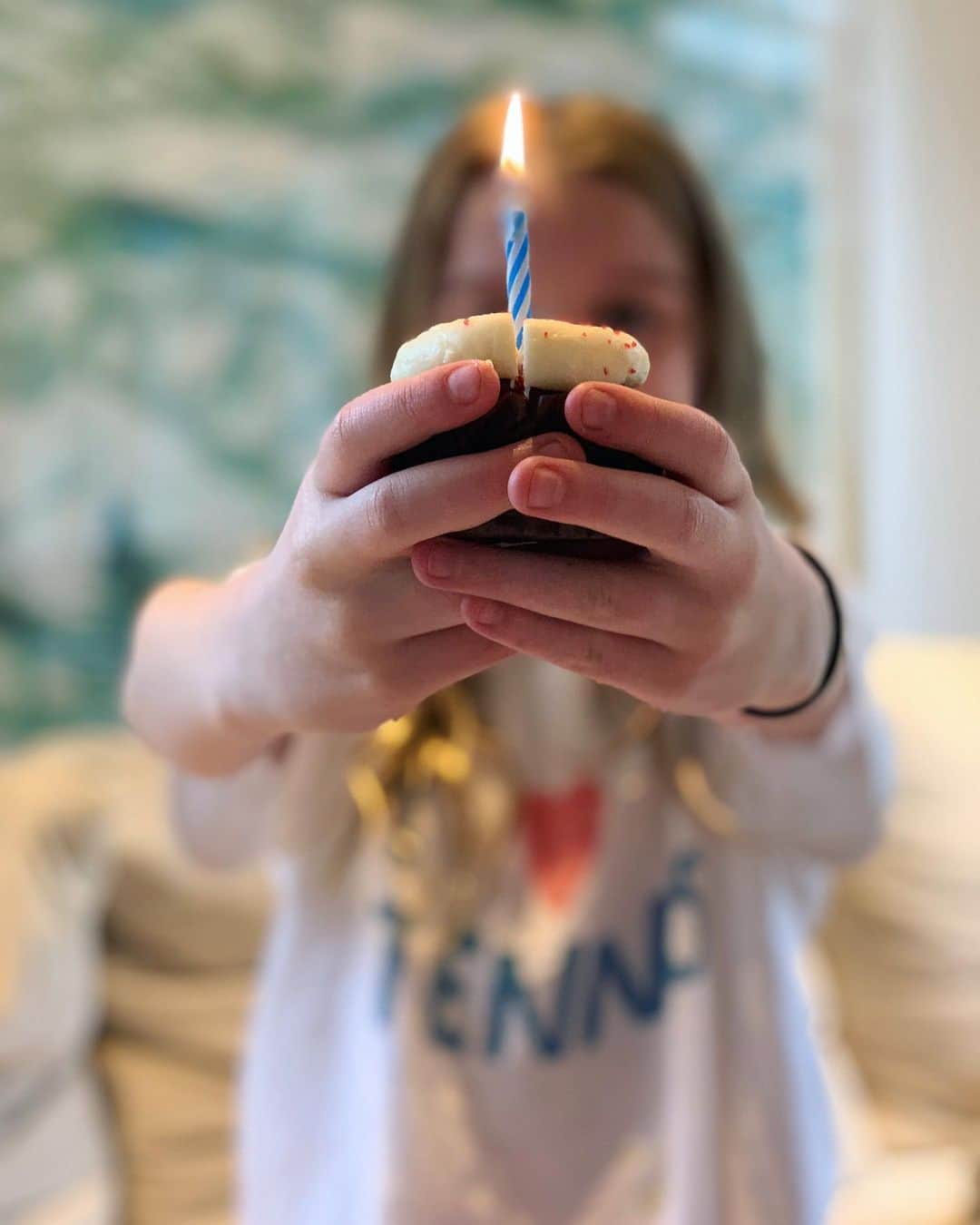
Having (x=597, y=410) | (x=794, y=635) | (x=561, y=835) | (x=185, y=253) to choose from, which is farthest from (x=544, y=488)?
(x=185, y=253)

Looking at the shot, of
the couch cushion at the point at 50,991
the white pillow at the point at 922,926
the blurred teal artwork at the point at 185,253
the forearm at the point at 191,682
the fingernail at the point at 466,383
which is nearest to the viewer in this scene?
the fingernail at the point at 466,383

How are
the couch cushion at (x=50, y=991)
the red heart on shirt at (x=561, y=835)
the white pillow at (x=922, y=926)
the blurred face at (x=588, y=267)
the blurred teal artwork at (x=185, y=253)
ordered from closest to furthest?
the blurred face at (x=588, y=267), the red heart on shirt at (x=561, y=835), the couch cushion at (x=50, y=991), the white pillow at (x=922, y=926), the blurred teal artwork at (x=185, y=253)

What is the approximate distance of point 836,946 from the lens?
1019mm

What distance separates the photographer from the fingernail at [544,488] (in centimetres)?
22

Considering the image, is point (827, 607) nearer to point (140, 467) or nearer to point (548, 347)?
point (548, 347)

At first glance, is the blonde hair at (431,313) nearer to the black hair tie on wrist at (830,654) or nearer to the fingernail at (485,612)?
the black hair tie on wrist at (830,654)

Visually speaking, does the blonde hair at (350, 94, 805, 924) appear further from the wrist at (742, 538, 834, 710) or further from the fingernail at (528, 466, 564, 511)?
the fingernail at (528, 466, 564, 511)

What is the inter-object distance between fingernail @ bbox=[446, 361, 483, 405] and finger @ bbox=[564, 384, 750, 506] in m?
0.02

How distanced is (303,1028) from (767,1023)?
28cm


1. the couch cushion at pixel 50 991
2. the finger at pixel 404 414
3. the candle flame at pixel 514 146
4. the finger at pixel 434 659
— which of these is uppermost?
the candle flame at pixel 514 146

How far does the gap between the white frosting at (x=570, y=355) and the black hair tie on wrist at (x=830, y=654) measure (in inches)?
4.9

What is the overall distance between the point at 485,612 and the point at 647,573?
0.15ft

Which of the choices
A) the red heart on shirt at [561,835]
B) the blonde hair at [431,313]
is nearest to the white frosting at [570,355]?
the blonde hair at [431,313]

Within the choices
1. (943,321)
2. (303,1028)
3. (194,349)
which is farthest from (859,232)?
(303,1028)
